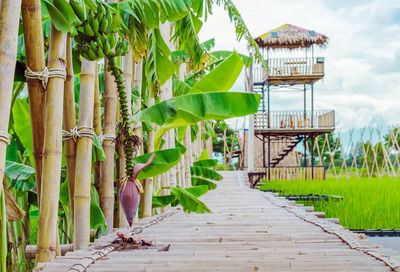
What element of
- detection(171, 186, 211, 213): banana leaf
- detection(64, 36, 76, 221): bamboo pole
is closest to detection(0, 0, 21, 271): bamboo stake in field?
detection(64, 36, 76, 221): bamboo pole

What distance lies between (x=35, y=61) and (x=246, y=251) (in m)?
1.17

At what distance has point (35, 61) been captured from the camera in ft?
5.55

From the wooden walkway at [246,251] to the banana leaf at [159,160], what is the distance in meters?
0.36

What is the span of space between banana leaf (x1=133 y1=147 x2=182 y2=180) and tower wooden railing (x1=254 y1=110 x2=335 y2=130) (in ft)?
30.1

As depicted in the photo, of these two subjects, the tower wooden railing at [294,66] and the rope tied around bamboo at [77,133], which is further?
the tower wooden railing at [294,66]

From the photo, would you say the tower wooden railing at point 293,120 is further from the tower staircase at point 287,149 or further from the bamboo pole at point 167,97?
the bamboo pole at point 167,97

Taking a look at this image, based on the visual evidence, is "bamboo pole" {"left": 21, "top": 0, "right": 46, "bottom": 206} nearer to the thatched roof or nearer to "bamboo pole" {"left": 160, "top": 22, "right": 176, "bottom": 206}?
"bamboo pole" {"left": 160, "top": 22, "right": 176, "bottom": 206}

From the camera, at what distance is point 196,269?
1.40 meters

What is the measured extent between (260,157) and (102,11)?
41.6ft

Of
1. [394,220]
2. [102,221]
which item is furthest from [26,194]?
[394,220]

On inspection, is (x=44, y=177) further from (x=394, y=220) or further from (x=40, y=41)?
(x=394, y=220)

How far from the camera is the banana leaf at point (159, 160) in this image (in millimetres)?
2646

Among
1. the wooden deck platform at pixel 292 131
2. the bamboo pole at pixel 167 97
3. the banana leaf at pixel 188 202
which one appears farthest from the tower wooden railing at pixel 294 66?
the banana leaf at pixel 188 202

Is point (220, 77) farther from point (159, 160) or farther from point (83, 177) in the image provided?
point (83, 177)
